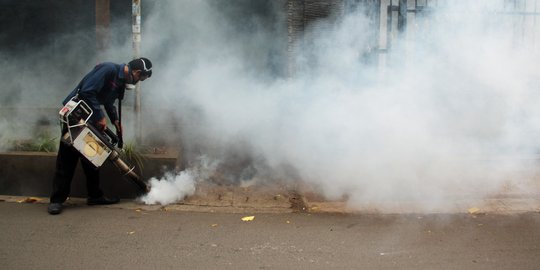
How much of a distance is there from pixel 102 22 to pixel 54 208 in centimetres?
268

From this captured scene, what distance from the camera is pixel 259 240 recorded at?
3.99 meters

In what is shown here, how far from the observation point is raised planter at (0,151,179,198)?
5086 mm

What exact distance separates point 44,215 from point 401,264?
3164 millimetres

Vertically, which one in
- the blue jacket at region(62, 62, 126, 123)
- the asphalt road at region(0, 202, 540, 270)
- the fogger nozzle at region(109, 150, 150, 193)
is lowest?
the asphalt road at region(0, 202, 540, 270)

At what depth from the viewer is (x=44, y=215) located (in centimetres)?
449

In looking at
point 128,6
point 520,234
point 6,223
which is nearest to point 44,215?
point 6,223

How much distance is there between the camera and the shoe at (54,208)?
4496mm

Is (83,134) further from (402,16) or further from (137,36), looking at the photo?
(402,16)

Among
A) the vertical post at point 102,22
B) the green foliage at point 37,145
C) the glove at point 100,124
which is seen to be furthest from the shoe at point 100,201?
the vertical post at point 102,22

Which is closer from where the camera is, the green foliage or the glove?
the glove

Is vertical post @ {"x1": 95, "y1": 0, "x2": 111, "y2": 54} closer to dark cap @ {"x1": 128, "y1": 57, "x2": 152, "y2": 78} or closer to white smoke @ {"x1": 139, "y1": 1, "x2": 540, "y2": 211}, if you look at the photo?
white smoke @ {"x1": 139, "y1": 1, "x2": 540, "y2": 211}

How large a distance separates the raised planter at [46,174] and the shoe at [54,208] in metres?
0.55

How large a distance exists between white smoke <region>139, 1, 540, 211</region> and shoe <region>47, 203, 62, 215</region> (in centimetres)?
187

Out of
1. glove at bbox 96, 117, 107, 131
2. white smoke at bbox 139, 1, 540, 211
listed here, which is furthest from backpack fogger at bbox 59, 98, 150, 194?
white smoke at bbox 139, 1, 540, 211
